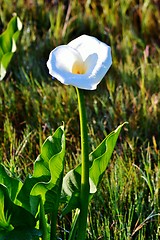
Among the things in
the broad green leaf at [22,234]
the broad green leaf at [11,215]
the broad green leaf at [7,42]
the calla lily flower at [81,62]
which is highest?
the broad green leaf at [7,42]

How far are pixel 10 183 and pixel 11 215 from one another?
7cm

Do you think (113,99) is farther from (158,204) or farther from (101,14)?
(101,14)

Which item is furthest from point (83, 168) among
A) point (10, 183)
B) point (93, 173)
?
point (10, 183)

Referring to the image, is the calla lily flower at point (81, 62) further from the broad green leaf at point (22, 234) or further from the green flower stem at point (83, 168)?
the broad green leaf at point (22, 234)

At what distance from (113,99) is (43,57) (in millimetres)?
469

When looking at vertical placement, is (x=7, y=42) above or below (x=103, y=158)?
above

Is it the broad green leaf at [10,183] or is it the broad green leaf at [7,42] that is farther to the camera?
the broad green leaf at [7,42]

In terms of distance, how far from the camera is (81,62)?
0.99 meters

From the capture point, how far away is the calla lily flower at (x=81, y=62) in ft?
3.05

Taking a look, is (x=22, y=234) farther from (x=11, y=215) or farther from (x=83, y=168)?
(x=83, y=168)

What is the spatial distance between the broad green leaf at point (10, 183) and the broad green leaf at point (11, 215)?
0.16 ft

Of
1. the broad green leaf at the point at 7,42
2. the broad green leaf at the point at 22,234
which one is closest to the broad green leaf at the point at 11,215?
the broad green leaf at the point at 22,234

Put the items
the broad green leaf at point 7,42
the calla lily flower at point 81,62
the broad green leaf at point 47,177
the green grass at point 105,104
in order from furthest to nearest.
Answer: the broad green leaf at point 7,42
the green grass at point 105,104
the broad green leaf at point 47,177
the calla lily flower at point 81,62

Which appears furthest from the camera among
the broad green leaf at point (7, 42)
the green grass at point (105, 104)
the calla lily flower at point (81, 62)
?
the broad green leaf at point (7, 42)
